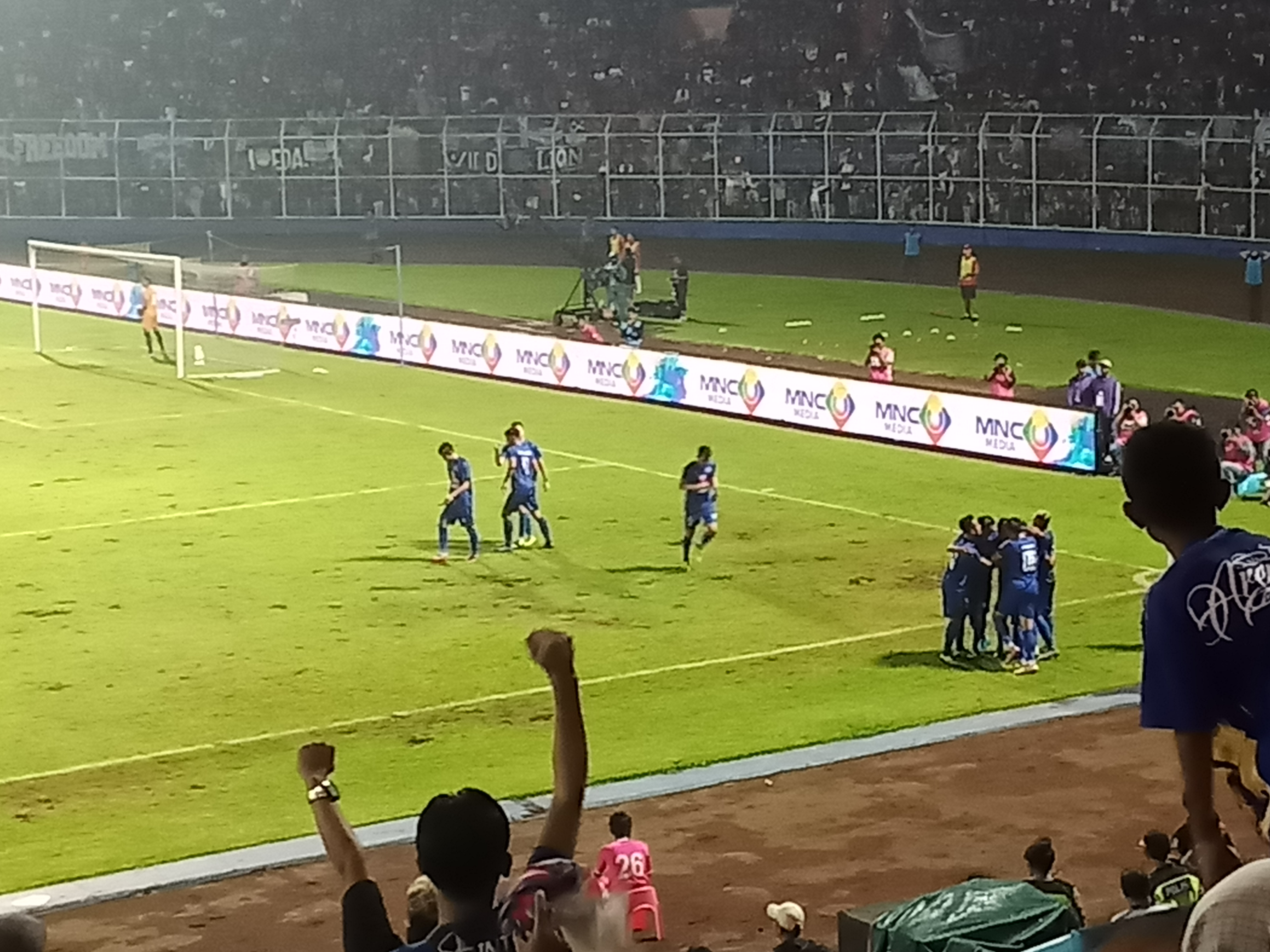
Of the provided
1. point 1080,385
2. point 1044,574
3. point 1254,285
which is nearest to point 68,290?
point 1254,285

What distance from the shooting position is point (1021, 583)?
821 inches

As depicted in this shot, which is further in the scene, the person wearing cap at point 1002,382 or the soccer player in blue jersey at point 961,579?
the person wearing cap at point 1002,382

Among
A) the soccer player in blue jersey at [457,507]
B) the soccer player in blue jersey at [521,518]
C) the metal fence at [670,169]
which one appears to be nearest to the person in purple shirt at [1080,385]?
the soccer player in blue jersey at [521,518]

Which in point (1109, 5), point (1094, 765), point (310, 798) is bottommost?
point (1094, 765)

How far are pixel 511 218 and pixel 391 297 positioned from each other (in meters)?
12.5

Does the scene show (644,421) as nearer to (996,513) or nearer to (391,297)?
(996,513)

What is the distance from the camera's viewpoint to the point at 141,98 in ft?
252

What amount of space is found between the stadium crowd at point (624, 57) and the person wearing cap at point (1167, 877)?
5164cm

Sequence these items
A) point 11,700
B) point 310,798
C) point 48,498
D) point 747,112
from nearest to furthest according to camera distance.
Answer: point 310,798
point 11,700
point 48,498
point 747,112

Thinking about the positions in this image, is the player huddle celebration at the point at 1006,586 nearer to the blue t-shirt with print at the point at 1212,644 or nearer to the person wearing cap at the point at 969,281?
the blue t-shirt with print at the point at 1212,644

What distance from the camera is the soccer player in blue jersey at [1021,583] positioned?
20859mm

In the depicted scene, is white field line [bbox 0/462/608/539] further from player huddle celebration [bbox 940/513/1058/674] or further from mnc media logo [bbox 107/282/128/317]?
mnc media logo [bbox 107/282/128/317]

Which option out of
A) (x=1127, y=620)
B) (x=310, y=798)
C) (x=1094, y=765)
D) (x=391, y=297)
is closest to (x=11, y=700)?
(x=1094, y=765)

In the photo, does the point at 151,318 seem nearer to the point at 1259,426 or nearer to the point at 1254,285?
the point at 1254,285
